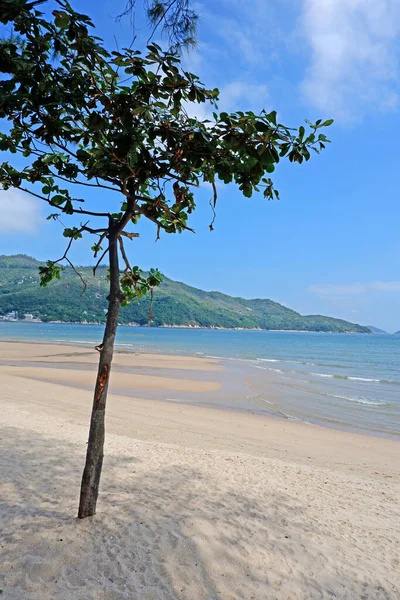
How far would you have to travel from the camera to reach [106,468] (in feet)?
20.0

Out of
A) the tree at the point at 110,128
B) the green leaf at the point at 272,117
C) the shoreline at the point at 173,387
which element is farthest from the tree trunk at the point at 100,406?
the shoreline at the point at 173,387

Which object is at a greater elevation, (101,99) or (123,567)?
(101,99)

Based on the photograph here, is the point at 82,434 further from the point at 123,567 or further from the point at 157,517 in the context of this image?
the point at 123,567

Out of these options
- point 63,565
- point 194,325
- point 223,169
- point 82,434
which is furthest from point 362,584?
point 194,325

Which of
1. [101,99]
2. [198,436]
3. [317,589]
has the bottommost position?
[198,436]

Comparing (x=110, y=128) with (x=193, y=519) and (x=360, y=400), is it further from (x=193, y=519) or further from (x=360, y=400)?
(x=360, y=400)

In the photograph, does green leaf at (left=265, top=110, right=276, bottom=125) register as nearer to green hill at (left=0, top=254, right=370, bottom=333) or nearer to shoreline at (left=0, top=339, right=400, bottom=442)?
shoreline at (left=0, top=339, right=400, bottom=442)

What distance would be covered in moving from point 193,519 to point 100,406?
159 centimetres

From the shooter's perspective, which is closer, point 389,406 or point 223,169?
point 223,169

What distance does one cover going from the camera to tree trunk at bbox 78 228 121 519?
12.5 ft

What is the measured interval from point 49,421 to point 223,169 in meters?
8.15

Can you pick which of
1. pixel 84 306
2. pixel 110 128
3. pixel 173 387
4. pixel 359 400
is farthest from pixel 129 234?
pixel 84 306

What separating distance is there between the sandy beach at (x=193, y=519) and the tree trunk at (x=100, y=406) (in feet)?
0.81

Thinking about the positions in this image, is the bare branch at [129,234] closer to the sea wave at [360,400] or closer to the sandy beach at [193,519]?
the sandy beach at [193,519]
